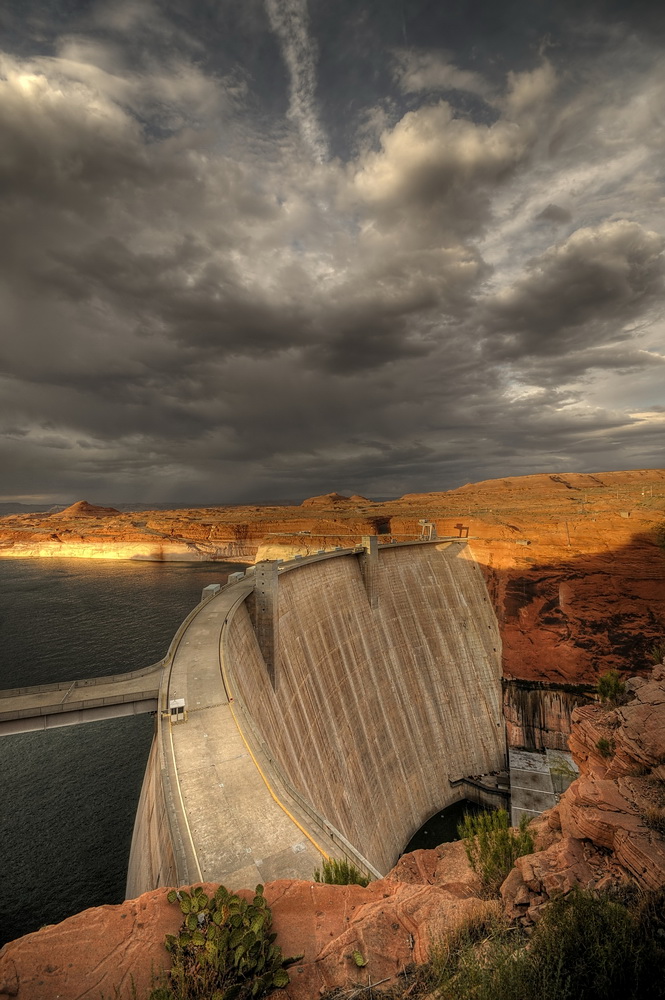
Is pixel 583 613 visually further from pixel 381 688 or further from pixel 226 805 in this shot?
pixel 226 805

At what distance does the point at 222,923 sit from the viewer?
20.0ft

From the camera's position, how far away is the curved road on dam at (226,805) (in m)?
9.26

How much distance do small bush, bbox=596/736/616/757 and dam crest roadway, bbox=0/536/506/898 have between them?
8651 millimetres

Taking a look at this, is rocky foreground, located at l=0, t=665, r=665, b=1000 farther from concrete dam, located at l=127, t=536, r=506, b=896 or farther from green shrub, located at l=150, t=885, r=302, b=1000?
concrete dam, located at l=127, t=536, r=506, b=896

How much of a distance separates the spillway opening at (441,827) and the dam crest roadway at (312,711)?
601mm

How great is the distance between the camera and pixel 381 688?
100ft

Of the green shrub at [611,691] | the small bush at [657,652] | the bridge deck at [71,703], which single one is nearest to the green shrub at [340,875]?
the bridge deck at [71,703]

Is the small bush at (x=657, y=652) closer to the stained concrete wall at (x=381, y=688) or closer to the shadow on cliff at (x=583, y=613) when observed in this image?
the shadow on cliff at (x=583, y=613)

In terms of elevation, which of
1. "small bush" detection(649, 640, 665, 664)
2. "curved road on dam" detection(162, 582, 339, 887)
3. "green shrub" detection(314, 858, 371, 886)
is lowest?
"small bush" detection(649, 640, 665, 664)

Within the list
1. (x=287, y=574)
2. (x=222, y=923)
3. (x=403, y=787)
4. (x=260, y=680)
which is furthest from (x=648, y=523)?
(x=222, y=923)

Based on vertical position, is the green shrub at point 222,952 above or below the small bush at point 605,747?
above

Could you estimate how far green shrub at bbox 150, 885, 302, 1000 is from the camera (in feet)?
17.8

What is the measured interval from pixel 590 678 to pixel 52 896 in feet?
124

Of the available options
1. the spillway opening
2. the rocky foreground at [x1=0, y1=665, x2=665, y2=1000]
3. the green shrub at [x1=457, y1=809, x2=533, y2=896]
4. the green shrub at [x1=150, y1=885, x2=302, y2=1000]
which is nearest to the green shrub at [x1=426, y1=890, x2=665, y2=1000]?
the rocky foreground at [x1=0, y1=665, x2=665, y2=1000]
